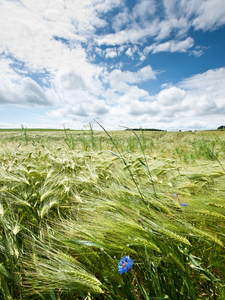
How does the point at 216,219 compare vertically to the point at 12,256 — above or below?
above

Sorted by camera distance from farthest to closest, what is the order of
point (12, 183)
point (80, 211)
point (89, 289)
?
1. point (12, 183)
2. point (80, 211)
3. point (89, 289)

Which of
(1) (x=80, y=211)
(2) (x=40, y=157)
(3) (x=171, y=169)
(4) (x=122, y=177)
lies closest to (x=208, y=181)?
(3) (x=171, y=169)

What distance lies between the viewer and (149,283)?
784mm

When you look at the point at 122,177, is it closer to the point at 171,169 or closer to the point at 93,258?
the point at 171,169

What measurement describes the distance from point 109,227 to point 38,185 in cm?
95

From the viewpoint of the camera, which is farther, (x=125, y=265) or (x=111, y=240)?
(x=111, y=240)

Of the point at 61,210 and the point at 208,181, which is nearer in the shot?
the point at 61,210

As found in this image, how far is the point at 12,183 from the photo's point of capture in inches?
59.2

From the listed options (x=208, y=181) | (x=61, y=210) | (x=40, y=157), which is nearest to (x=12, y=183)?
(x=61, y=210)

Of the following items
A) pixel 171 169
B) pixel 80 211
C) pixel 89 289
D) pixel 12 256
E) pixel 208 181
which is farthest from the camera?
pixel 171 169

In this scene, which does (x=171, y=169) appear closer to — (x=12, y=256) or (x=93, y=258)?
(x=93, y=258)

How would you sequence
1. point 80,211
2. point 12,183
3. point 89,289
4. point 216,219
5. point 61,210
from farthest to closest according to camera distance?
point 12,183
point 61,210
point 80,211
point 216,219
point 89,289

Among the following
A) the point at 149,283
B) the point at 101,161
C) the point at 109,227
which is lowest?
the point at 149,283

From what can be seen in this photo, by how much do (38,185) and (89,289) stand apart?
1.06 m
